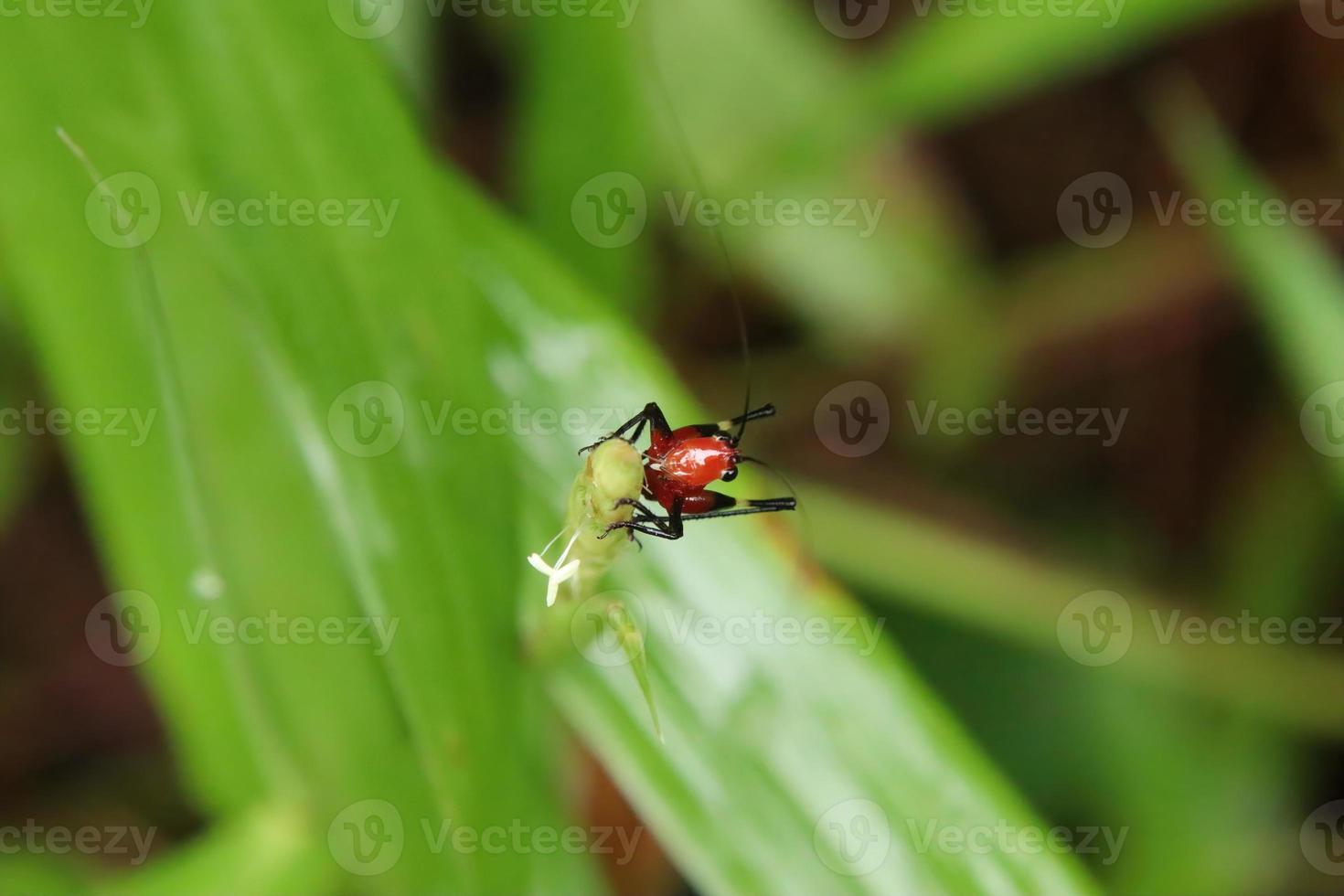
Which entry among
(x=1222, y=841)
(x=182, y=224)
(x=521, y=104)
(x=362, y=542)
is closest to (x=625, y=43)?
(x=521, y=104)

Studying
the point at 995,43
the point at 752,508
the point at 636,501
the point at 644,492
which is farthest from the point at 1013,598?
the point at 636,501

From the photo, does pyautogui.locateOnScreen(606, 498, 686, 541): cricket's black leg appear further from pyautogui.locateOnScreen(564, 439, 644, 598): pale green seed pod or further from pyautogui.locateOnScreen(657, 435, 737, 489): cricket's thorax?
pyautogui.locateOnScreen(564, 439, 644, 598): pale green seed pod

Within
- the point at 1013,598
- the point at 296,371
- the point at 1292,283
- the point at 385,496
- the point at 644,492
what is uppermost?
the point at 296,371

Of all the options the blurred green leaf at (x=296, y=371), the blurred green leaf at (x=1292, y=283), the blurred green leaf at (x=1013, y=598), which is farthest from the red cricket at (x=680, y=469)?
the blurred green leaf at (x=1292, y=283)

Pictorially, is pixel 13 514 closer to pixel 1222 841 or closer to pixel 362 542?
pixel 362 542

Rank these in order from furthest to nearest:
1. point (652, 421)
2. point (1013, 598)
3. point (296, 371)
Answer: point (1013, 598) < point (652, 421) < point (296, 371)

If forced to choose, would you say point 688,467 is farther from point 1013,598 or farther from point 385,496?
point 1013,598

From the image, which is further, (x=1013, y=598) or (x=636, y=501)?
(x=1013, y=598)

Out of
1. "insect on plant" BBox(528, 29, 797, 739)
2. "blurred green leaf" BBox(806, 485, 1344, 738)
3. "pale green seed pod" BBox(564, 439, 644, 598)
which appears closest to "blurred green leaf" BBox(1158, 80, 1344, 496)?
"blurred green leaf" BBox(806, 485, 1344, 738)

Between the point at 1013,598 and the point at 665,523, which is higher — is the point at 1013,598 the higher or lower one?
the lower one
